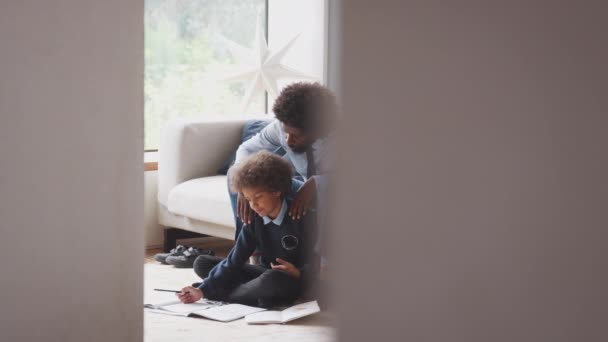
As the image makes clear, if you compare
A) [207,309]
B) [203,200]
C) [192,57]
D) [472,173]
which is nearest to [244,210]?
[207,309]

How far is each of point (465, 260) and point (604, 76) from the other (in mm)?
141

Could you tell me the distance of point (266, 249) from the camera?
2957 mm

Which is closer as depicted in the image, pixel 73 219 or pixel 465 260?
pixel 465 260

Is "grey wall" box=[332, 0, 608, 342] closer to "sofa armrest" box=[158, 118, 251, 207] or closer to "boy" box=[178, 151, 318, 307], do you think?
"boy" box=[178, 151, 318, 307]

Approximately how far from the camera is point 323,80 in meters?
4.26

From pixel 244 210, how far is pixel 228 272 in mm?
247

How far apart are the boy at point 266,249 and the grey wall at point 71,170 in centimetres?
83

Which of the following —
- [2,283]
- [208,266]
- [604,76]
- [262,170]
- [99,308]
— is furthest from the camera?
[208,266]

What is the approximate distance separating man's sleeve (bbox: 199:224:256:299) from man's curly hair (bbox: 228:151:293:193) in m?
0.22

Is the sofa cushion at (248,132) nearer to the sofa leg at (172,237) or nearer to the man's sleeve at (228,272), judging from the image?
the sofa leg at (172,237)

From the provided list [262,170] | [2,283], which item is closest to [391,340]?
[2,283]

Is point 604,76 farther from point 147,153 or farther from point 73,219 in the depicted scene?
point 147,153

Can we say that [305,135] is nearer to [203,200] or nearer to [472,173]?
Result: [203,200]

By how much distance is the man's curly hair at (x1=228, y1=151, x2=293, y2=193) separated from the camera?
2840 millimetres
